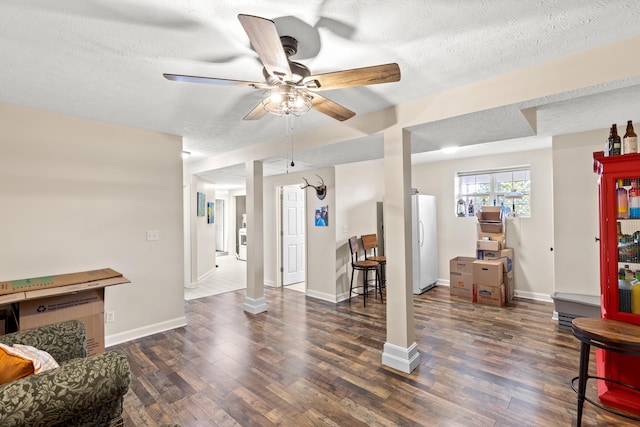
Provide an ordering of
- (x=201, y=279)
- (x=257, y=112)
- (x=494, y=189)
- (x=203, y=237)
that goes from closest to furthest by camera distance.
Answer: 1. (x=257, y=112)
2. (x=494, y=189)
3. (x=201, y=279)
4. (x=203, y=237)

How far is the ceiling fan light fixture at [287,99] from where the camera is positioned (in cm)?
172

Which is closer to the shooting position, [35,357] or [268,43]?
[268,43]

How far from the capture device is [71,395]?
1.25m

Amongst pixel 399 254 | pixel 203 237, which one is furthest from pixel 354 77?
pixel 203 237

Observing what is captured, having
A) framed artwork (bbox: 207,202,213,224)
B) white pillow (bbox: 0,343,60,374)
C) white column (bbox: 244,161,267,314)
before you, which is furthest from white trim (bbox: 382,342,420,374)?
framed artwork (bbox: 207,202,213,224)

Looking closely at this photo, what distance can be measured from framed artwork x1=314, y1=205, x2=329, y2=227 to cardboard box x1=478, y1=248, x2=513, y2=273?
2.57m

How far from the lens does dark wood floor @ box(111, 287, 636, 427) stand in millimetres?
2082

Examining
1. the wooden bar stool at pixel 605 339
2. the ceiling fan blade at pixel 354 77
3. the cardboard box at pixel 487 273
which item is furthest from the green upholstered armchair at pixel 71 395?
the cardboard box at pixel 487 273

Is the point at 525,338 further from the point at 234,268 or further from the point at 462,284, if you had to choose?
the point at 234,268

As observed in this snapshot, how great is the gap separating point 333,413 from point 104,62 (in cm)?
288

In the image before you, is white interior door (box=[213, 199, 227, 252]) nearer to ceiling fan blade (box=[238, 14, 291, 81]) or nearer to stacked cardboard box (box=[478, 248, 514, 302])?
stacked cardboard box (box=[478, 248, 514, 302])

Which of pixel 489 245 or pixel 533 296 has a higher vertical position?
pixel 489 245

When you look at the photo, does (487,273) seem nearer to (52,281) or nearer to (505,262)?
(505,262)

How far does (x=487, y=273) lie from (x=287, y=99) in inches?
165
